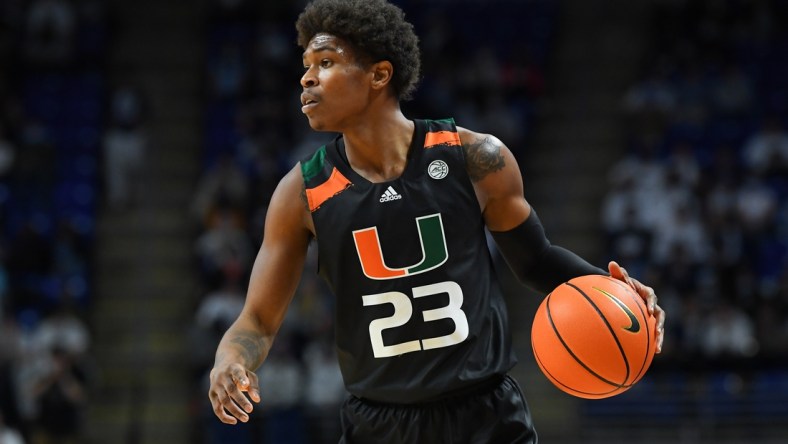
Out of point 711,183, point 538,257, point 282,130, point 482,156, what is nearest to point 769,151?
point 711,183

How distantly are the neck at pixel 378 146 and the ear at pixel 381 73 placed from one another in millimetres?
125

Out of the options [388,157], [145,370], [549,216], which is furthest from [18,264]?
[388,157]

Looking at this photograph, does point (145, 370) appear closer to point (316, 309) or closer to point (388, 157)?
point (316, 309)

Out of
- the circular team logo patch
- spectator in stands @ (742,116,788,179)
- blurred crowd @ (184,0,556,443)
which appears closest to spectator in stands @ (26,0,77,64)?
blurred crowd @ (184,0,556,443)

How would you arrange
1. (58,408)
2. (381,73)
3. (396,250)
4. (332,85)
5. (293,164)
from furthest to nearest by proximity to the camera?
(293,164) < (58,408) < (381,73) < (332,85) < (396,250)

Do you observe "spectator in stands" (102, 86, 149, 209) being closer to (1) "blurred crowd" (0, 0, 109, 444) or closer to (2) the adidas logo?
(1) "blurred crowd" (0, 0, 109, 444)

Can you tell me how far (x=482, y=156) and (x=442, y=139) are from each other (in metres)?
0.18

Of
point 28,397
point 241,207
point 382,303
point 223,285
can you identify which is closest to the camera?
point 382,303

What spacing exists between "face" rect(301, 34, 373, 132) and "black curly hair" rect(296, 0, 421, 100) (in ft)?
0.16

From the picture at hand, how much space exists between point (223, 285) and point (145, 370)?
59.6 inches

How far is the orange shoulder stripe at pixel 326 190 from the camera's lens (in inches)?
184

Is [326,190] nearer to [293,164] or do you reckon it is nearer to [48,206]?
[293,164]

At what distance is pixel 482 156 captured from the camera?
15.4 feet

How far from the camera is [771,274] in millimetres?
12867
